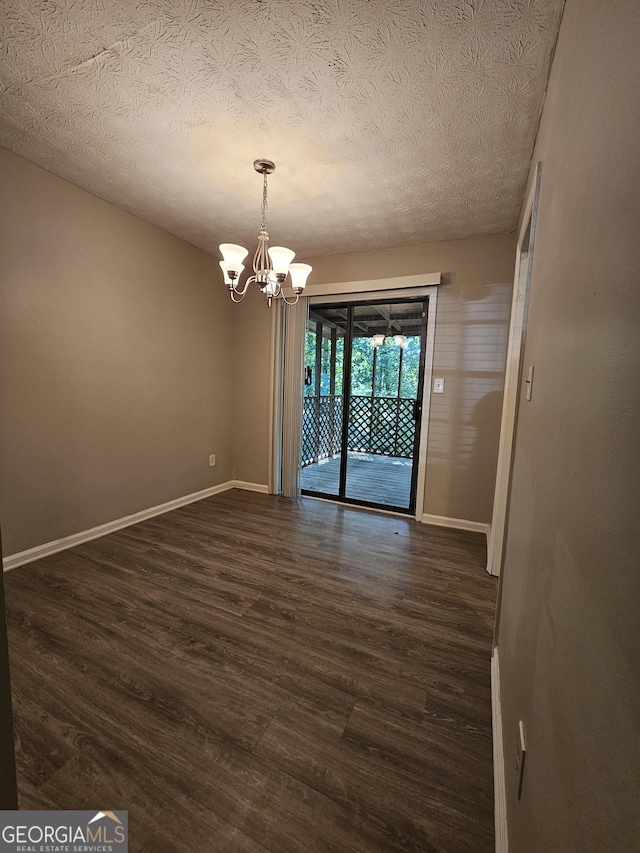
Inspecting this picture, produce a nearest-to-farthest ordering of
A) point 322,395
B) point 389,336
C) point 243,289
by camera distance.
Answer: point 243,289, point 389,336, point 322,395

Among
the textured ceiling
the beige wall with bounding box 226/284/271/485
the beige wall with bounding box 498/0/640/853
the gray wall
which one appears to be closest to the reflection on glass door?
the beige wall with bounding box 226/284/271/485

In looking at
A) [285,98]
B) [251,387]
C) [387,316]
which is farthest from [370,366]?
[285,98]

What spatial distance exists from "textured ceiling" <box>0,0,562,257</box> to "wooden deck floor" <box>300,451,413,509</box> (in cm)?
266

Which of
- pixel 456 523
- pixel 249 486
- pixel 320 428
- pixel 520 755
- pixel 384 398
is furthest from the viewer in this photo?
pixel 320 428

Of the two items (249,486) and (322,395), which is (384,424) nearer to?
(322,395)

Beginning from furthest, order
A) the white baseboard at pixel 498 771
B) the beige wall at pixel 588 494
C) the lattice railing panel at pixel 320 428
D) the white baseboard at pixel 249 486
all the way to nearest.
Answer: the lattice railing panel at pixel 320 428
the white baseboard at pixel 249 486
the white baseboard at pixel 498 771
the beige wall at pixel 588 494

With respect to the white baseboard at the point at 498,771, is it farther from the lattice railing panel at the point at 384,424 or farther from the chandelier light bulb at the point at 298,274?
the lattice railing panel at the point at 384,424

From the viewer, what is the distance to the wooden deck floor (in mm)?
3809

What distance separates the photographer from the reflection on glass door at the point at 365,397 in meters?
3.52

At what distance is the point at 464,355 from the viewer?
9.78 feet

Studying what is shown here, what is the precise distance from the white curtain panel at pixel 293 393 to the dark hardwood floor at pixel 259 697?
52.9 inches

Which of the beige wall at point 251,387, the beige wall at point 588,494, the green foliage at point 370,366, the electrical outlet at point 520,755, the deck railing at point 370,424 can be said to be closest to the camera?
the beige wall at point 588,494

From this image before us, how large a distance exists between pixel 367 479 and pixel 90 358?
3.20 m

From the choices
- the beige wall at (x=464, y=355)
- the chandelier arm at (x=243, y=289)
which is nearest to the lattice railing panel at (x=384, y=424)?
the beige wall at (x=464, y=355)
